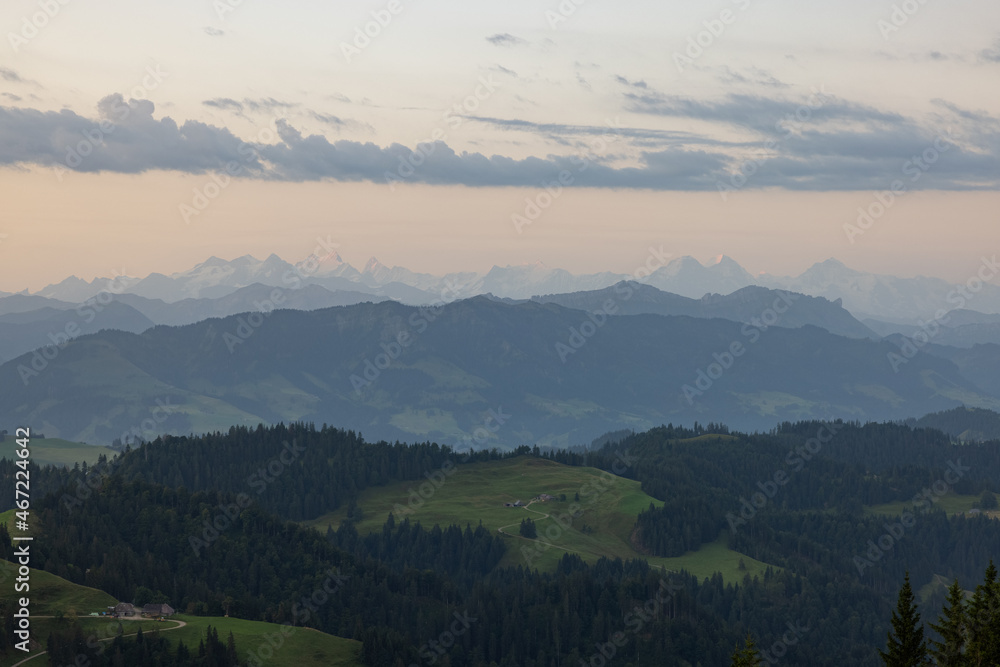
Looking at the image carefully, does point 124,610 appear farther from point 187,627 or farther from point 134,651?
point 134,651

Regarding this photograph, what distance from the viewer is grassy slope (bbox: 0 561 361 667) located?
169 meters

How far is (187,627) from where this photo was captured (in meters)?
175

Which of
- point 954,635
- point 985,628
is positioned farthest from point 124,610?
point 985,628

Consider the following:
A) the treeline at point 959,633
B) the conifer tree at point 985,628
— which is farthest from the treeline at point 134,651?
the conifer tree at point 985,628

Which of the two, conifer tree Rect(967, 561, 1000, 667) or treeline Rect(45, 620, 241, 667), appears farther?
treeline Rect(45, 620, 241, 667)

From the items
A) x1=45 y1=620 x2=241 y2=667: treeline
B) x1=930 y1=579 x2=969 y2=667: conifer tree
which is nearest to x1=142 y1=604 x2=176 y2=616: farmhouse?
x1=45 y1=620 x2=241 y2=667: treeline

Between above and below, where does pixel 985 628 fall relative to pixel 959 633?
above

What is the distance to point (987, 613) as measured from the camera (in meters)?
83.4

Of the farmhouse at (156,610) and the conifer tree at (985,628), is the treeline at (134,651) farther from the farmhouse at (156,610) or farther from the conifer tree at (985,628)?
the conifer tree at (985,628)

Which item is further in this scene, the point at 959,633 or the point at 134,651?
the point at 134,651

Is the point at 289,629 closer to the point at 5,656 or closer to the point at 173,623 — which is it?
the point at 173,623

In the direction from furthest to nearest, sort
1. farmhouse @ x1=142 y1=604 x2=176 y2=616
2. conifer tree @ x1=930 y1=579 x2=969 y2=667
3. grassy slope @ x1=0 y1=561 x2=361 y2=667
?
1. farmhouse @ x1=142 y1=604 x2=176 y2=616
2. grassy slope @ x1=0 y1=561 x2=361 y2=667
3. conifer tree @ x1=930 y1=579 x2=969 y2=667

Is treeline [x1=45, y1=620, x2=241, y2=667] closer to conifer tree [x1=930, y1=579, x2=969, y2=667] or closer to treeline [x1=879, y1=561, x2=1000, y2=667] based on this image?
treeline [x1=879, y1=561, x2=1000, y2=667]

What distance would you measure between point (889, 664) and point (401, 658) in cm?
11944
